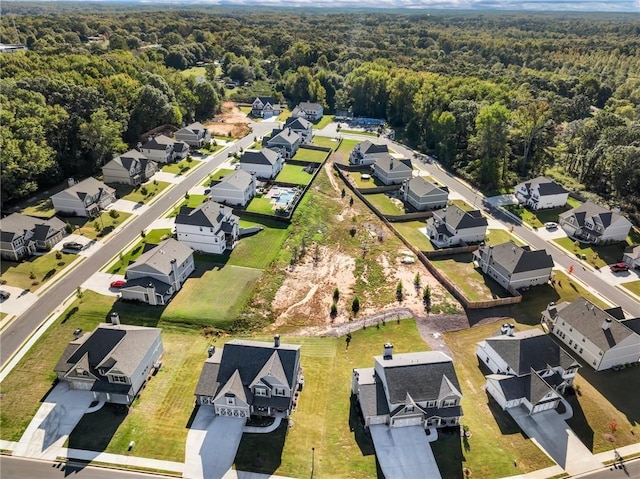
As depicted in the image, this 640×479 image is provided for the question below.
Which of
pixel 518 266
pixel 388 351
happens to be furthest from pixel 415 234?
pixel 388 351

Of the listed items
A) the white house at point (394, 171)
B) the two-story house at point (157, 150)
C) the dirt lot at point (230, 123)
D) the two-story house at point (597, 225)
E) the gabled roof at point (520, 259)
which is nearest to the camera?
the gabled roof at point (520, 259)

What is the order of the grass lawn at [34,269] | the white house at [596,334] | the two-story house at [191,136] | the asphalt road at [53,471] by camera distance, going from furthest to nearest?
the two-story house at [191,136]
the grass lawn at [34,269]
the white house at [596,334]
the asphalt road at [53,471]

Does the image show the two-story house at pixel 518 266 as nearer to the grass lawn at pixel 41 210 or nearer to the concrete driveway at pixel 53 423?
the concrete driveway at pixel 53 423

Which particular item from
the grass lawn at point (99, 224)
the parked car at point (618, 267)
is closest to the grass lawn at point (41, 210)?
the grass lawn at point (99, 224)

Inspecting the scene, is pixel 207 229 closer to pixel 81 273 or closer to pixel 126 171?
pixel 81 273

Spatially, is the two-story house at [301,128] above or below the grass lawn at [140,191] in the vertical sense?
above

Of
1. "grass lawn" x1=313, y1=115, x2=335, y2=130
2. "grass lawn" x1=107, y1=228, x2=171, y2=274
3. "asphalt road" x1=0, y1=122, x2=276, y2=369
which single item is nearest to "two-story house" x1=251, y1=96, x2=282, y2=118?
"grass lawn" x1=313, y1=115, x2=335, y2=130

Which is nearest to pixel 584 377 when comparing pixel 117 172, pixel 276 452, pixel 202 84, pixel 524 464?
pixel 524 464
